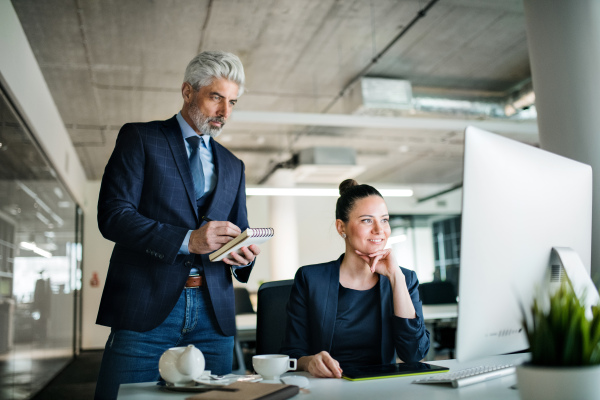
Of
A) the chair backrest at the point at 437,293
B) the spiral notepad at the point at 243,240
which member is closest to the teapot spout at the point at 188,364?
the spiral notepad at the point at 243,240

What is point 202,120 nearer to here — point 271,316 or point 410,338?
point 271,316

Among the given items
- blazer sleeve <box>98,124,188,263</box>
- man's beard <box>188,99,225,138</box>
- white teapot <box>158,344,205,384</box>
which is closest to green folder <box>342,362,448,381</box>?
white teapot <box>158,344,205,384</box>

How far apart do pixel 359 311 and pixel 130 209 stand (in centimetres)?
86

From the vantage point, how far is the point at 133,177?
5.48 ft

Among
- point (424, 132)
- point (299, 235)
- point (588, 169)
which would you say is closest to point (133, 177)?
point (588, 169)

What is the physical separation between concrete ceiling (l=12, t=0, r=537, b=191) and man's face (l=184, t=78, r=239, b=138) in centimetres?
321

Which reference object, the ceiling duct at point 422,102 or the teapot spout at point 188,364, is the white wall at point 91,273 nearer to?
the ceiling duct at point 422,102

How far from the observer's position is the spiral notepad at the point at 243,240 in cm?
139

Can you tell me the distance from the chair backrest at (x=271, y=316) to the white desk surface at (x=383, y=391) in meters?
0.68

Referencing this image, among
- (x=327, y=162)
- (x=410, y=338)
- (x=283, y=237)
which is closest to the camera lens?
(x=410, y=338)

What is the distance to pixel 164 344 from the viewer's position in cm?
157

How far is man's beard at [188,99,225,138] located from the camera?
1822mm

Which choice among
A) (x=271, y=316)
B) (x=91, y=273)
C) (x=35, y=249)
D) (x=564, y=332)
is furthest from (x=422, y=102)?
(x=91, y=273)

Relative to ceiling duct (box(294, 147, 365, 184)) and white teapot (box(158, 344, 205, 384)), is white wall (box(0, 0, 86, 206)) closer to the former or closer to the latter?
white teapot (box(158, 344, 205, 384))
